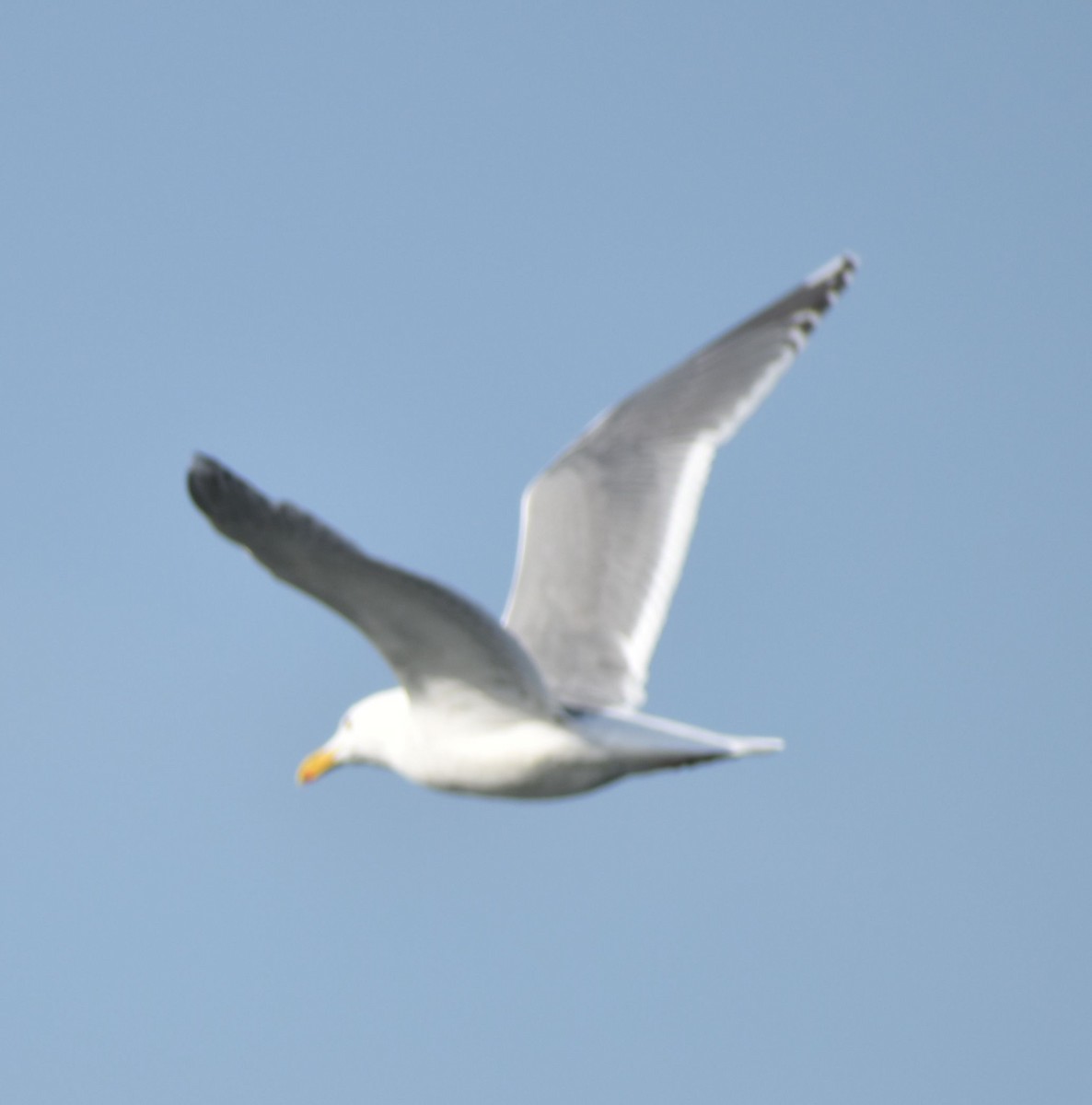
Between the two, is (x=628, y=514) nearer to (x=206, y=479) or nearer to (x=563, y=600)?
(x=563, y=600)

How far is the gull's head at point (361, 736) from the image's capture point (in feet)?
32.0

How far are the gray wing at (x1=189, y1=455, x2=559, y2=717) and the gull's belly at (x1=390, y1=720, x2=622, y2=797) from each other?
0.41 feet

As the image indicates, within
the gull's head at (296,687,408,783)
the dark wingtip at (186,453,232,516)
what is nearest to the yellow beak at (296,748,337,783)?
the gull's head at (296,687,408,783)

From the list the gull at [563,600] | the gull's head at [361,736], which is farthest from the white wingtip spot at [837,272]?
the gull's head at [361,736]

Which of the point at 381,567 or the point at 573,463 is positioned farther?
the point at 573,463

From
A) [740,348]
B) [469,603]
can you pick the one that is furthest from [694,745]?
[740,348]

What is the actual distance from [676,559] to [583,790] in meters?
1.54

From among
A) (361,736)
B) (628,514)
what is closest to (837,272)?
(628,514)

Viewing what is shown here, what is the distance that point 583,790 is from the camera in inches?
362

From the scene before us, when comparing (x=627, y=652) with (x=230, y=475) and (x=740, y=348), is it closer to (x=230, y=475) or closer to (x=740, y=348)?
(x=740, y=348)

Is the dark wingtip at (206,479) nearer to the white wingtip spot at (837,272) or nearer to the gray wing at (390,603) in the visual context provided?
the gray wing at (390,603)

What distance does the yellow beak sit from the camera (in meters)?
10.4

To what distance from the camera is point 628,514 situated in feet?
34.1

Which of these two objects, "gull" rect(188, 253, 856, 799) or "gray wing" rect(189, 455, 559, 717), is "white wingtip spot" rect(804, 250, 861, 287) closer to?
"gull" rect(188, 253, 856, 799)
